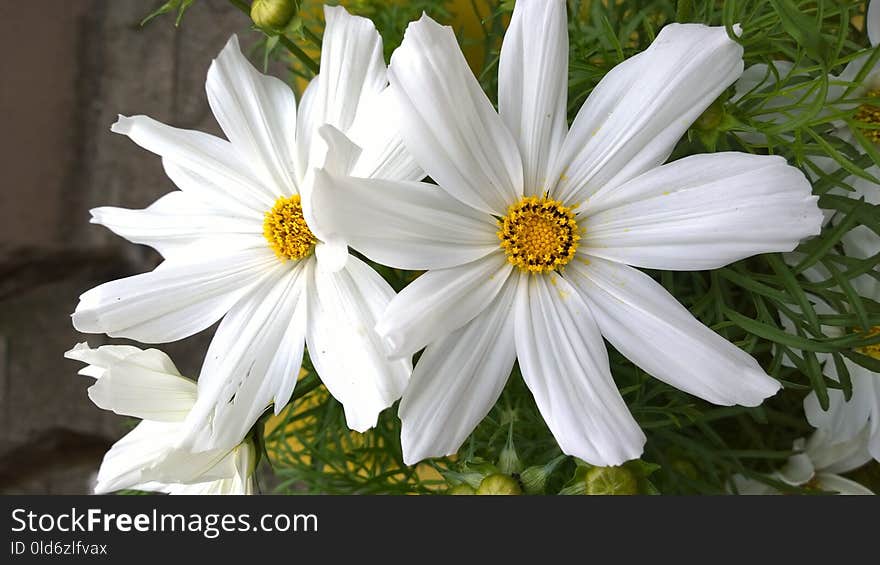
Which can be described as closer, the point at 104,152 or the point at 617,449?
the point at 617,449

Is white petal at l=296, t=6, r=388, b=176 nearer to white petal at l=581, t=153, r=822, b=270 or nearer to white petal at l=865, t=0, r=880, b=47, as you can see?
white petal at l=581, t=153, r=822, b=270

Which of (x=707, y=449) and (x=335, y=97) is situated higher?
(x=335, y=97)

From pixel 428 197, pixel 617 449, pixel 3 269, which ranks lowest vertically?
pixel 617 449

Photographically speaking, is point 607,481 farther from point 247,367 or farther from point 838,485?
point 838,485

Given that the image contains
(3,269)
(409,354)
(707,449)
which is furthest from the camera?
(3,269)

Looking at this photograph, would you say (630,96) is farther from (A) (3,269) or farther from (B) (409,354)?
(A) (3,269)

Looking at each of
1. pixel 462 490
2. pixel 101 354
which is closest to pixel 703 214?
pixel 462 490

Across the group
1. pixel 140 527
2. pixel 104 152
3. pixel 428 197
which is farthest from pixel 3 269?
pixel 428 197
